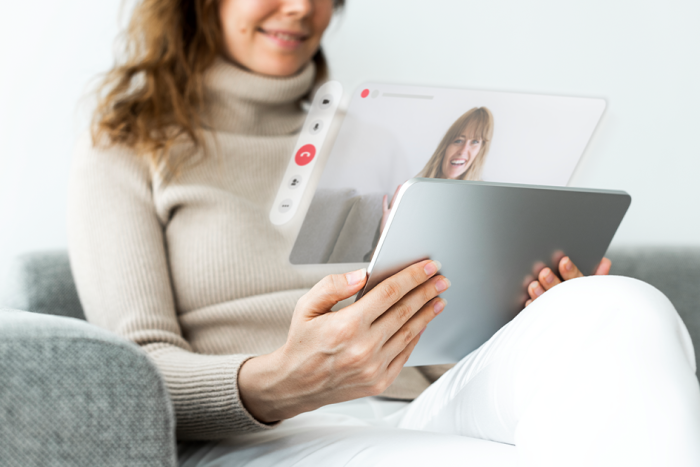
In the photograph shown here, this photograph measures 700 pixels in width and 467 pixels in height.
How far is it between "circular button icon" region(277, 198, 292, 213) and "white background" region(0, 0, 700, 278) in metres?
0.66

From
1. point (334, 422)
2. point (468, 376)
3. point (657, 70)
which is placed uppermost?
point (657, 70)

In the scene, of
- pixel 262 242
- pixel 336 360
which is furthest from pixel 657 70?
pixel 336 360

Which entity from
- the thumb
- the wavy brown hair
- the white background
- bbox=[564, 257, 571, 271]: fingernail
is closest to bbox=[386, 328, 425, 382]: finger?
the thumb

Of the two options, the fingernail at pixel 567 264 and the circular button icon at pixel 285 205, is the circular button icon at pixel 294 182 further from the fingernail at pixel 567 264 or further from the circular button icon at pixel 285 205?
the fingernail at pixel 567 264

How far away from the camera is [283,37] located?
96 centimetres

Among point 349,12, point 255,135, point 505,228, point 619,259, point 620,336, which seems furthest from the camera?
point 349,12

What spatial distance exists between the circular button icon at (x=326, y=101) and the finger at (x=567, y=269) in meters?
0.32

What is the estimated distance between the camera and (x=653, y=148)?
53.2 inches

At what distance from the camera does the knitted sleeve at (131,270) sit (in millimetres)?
629

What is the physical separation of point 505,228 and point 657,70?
3.44ft

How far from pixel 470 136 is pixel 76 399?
0.45 metres

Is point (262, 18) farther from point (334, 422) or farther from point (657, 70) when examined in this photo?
point (657, 70)

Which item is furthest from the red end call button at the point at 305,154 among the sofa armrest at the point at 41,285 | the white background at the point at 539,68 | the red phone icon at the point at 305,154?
the white background at the point at 539,68

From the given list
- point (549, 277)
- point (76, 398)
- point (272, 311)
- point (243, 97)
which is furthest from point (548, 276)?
point (243, 97)
